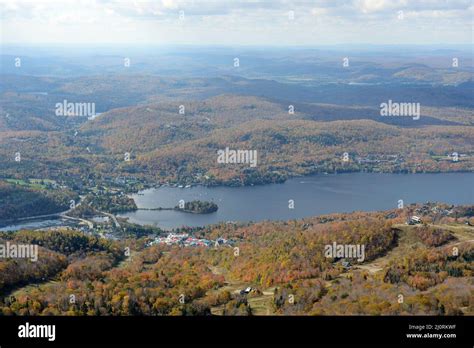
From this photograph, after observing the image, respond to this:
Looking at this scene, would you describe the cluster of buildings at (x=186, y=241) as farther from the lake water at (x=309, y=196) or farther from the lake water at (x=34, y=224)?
the lake water at (x=34, y=224)

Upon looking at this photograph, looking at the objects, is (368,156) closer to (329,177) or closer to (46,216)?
(329,177)

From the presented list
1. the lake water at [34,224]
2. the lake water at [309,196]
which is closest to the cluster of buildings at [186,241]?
the lake water at [309,196]

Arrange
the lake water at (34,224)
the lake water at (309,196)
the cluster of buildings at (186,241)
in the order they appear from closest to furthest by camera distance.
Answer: the cluster of buildings at (186,241) < the lake water at (34,224) < the lake water at (309,196)

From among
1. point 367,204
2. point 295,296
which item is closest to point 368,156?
point 367,204

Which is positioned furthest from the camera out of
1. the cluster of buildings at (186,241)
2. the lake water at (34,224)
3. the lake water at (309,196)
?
the lake water at (309,196)

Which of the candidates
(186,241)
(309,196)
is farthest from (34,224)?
(309,196)

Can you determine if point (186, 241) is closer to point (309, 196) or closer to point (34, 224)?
point (34, 224)
